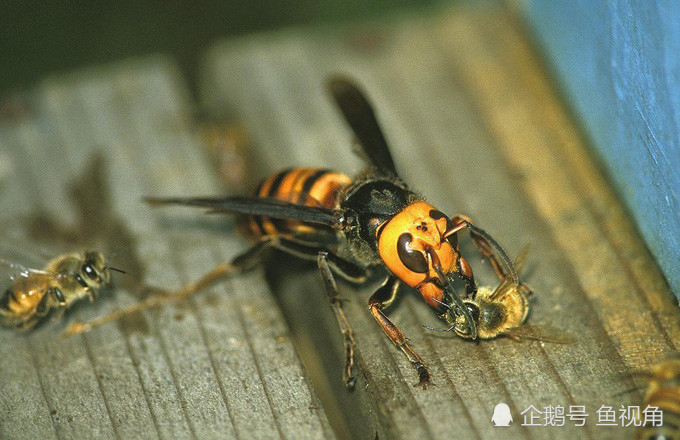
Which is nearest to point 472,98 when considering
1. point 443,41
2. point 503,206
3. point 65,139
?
point 443,41

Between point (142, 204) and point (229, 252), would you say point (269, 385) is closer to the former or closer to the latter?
point (229, 252)

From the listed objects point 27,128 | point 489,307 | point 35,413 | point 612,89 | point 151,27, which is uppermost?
point 151,27

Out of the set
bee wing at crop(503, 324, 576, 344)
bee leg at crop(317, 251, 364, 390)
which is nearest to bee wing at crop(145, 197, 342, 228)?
bee leg at crop(317, 251, 364, 390)

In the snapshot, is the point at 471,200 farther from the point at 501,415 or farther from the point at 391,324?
the point at 501,415

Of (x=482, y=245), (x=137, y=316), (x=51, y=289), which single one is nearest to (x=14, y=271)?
(x=51, y=289)

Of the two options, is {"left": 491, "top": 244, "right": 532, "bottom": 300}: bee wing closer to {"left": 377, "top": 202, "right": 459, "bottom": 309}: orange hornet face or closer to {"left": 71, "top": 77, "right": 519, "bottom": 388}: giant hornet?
{"left": 71, "top": 77, "right": 519, "bottom": 388}: giant hornet

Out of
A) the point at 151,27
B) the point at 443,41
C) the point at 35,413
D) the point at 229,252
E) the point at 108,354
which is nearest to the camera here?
the point at 35,413
